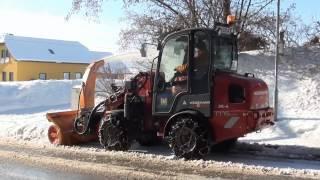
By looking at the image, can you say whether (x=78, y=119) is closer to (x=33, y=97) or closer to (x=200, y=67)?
(x=200, y=67)

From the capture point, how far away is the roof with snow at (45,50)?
2414 inches

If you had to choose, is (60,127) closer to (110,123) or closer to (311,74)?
(110,123)

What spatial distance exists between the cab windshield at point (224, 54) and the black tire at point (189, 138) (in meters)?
→ 1.15

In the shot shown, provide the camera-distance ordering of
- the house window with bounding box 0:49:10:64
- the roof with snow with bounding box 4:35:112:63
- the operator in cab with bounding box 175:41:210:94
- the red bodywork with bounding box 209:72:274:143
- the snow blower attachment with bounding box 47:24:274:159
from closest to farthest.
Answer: the red bodywork with bounding box 209:72:274:143 → the snow blower attachment with bounding box 47:24:274:159 → the operator in cab with bounding box 175:41:210:94 → the roof with snow with bounding box 4:35:112:63 → the house window with bounding box 0:49:10:64

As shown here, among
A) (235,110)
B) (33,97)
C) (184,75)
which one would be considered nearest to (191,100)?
(184,75)

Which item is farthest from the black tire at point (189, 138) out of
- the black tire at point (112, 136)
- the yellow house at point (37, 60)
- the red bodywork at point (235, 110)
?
the yellow house at point (37, 60)

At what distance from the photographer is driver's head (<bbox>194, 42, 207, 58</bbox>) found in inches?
415

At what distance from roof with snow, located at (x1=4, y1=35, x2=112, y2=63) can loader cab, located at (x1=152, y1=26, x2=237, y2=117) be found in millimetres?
50976

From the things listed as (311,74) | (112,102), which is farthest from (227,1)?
(112,102)

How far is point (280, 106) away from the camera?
16.7m

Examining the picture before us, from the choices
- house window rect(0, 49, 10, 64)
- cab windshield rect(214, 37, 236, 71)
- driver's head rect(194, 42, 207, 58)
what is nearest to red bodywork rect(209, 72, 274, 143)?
cab windshield rect(214, 37, 236, 71)

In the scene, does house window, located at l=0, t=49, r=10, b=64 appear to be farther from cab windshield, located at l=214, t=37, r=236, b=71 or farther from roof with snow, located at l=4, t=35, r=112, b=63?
cab windshield, located at l=214, t=37, r=236, b=71

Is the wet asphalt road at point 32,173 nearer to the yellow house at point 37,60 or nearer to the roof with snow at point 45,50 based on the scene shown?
the yellow house at point 37,60

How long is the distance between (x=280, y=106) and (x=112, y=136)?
6720 mm
